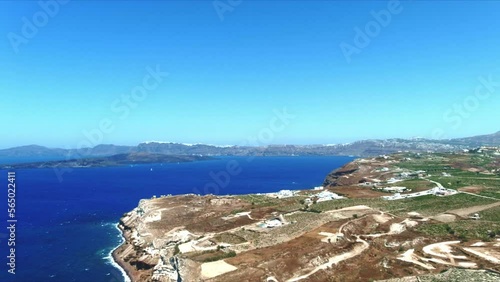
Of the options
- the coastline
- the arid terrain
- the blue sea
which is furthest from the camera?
the blue sea

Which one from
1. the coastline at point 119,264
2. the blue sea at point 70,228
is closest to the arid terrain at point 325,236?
the coastline at point 119,264

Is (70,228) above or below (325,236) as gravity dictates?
below

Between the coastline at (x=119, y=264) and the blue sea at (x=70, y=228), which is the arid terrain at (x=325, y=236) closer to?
the coastline at (x=119, y=264)

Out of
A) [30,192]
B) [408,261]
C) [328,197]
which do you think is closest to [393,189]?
[328,197]

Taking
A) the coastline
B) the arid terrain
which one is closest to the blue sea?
the coastline

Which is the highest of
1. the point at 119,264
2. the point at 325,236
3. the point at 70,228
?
the point at 325,236

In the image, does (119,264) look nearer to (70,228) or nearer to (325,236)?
(70,228)

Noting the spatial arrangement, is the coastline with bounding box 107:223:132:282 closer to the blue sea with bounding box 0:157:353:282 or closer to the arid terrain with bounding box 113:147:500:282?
the arid terrain with bounding box 113:147:500:282

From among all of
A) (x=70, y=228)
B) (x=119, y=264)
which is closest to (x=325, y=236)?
(x=119, y=264)

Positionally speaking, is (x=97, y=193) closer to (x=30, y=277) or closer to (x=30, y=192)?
(x=30, y=192)
